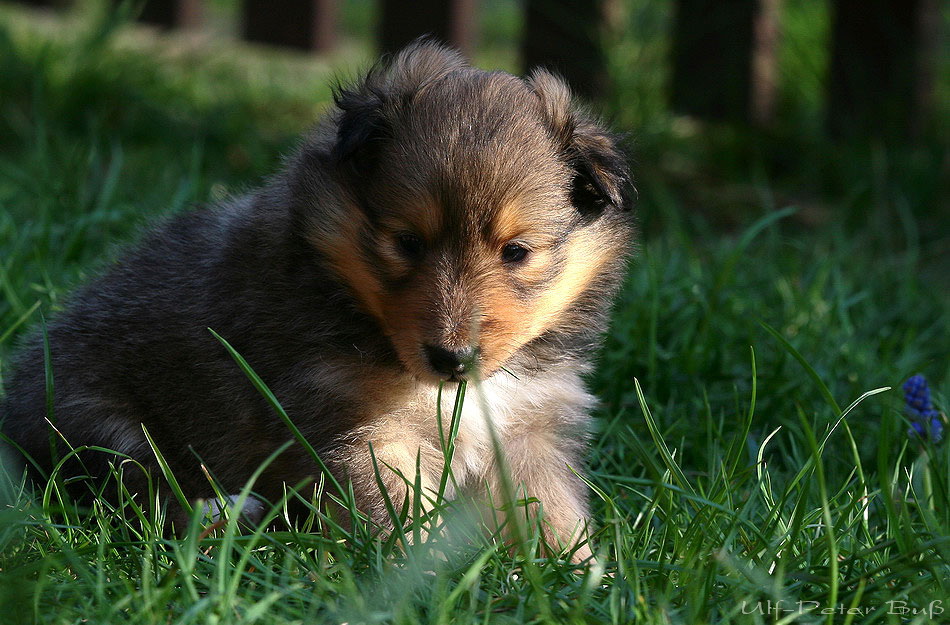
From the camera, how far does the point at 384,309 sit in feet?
8.50

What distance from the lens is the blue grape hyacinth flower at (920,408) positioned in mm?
3148

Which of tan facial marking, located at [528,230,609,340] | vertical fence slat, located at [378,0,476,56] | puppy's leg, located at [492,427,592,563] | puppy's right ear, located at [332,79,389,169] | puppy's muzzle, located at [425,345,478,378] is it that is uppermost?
vertical fence slat, located at [378,0,476,56]

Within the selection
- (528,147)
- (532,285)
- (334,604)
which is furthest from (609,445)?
(334,604)

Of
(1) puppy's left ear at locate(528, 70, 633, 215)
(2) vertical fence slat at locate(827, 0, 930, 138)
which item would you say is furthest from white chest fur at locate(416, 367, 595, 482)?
(2) vertical fence slat at locate(827, 0, 930, 138)

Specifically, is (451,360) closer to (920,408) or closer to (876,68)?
(920,408)

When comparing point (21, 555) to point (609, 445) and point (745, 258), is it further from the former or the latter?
point (745, 258)

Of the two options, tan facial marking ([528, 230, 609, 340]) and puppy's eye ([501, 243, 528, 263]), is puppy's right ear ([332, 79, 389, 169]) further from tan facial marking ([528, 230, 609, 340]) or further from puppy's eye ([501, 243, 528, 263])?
tan facial marking ([528, 230, 609, 340])

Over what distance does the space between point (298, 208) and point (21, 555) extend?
1.08 m

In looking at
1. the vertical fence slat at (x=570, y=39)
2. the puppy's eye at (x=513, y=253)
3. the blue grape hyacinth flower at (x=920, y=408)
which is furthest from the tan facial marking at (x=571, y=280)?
the vertical fence slat at (x=570, y=39)

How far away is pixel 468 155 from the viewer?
8.22 feet

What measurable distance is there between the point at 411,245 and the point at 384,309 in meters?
0.19

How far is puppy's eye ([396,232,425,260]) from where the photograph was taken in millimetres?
2512

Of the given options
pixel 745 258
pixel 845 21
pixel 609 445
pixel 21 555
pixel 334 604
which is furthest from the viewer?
pixel 845 21

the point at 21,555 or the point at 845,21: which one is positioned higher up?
the point at 845,21
